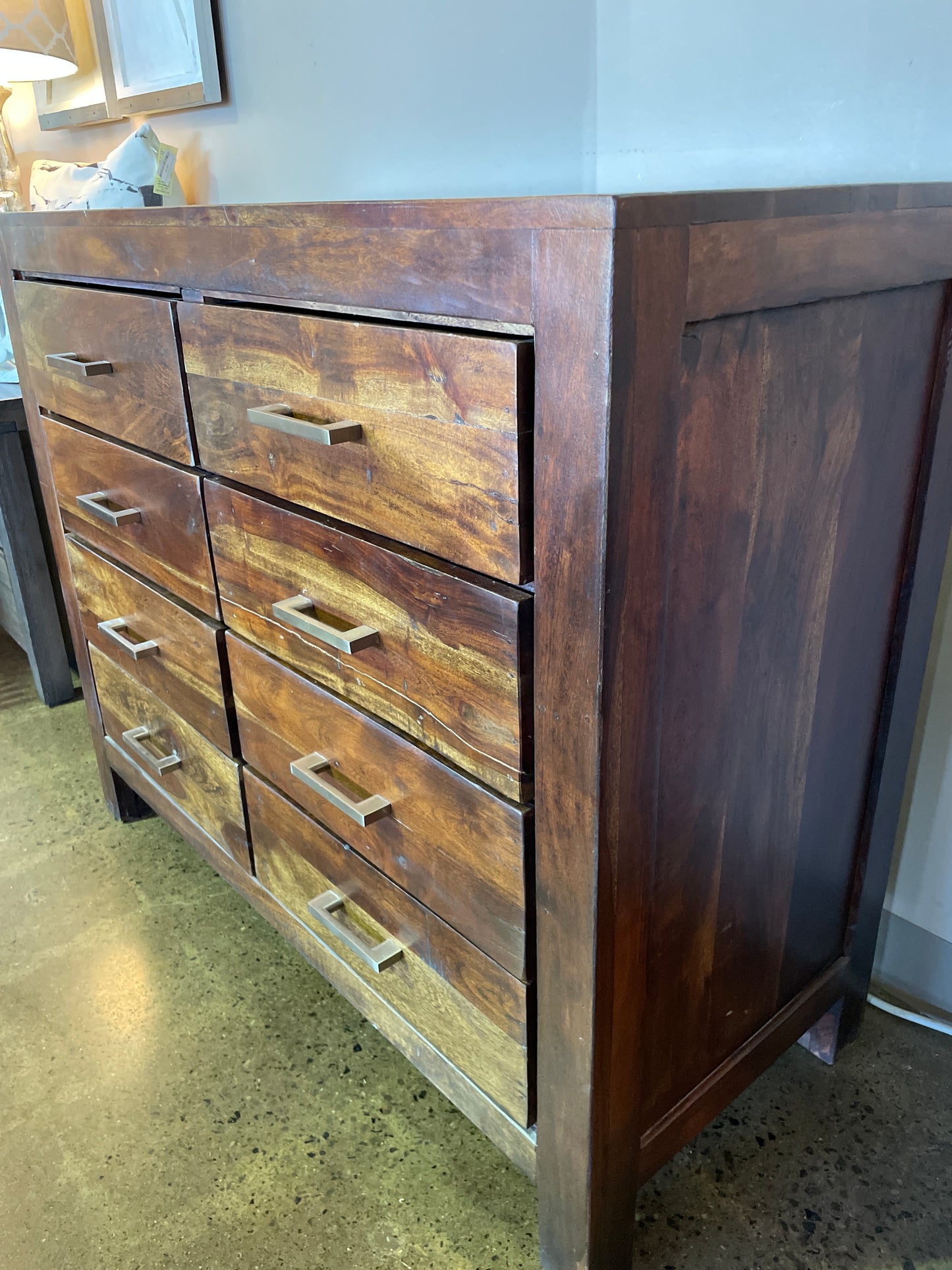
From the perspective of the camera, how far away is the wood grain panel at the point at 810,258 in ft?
1.82

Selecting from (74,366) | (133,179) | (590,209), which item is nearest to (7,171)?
(133,179)

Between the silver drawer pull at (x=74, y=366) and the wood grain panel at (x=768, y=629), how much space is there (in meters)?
0.75

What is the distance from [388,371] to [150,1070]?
914 mm

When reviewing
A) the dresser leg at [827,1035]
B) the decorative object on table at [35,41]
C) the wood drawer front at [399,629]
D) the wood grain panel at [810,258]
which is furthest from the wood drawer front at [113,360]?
the dresser leg at [827,1035]

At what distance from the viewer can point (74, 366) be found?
107 cm

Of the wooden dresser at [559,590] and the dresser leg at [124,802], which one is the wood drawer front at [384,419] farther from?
the dresser leg at [124,802]

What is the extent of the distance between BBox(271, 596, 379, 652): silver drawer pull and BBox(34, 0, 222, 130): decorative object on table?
45.4 inches

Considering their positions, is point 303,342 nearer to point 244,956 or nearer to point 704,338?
point 704,338

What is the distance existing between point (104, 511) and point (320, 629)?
0.49 m

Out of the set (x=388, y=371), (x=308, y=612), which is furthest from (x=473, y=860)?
(x=388, y=371)

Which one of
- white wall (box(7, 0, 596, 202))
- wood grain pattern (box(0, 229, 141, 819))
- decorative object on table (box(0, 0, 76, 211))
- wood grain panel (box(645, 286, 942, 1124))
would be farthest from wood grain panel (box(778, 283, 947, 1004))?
decorative object on table (box(0, 0, 76, 211))

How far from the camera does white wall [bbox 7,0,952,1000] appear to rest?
33.4 inches

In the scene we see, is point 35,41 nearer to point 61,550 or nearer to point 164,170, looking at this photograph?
point 164,170

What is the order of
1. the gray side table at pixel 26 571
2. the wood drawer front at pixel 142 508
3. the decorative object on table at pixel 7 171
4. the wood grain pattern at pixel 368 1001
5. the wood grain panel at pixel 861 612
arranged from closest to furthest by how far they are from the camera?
the wood grain panel at pixel 861 612
the wood grain pattern at pixel 368 1001
the wood drawer front at pixel 142 508
the gray side table at pixel 26 571
the decorative object on table at pixel 7 171
